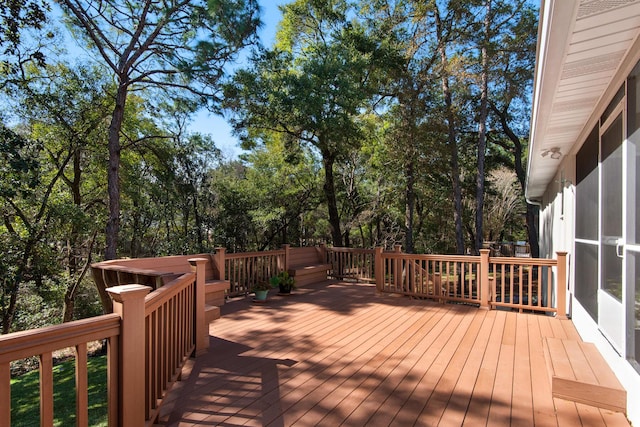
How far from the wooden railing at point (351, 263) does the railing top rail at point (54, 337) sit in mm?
6295

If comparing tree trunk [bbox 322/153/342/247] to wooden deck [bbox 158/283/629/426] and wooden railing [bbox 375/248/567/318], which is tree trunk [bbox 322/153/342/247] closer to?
A: wooden railing [bbox 375/248/567/318]

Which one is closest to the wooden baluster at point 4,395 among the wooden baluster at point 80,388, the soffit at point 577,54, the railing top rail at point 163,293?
the wooden baluster at point 80,388

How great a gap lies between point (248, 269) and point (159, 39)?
5848mm

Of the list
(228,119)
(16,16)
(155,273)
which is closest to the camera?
(155,273)

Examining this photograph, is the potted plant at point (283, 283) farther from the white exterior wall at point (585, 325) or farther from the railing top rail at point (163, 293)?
the white exterior wall at point (585, 325)

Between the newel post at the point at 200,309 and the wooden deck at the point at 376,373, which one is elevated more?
the newel post at the point at 200,309

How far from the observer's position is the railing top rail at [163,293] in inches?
73.0

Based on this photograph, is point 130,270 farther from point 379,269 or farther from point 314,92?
point 314,92

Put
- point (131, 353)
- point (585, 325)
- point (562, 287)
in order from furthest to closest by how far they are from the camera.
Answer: point (562, 287) → point (585, 325) → point (131, 353)

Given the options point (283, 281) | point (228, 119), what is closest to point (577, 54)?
point (283, 281)

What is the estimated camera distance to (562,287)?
439cm

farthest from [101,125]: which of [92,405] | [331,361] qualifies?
[331,361]

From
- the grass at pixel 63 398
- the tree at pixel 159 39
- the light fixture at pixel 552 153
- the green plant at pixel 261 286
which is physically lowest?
the grass at pixel 63 398

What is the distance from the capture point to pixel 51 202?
24.5 ft
